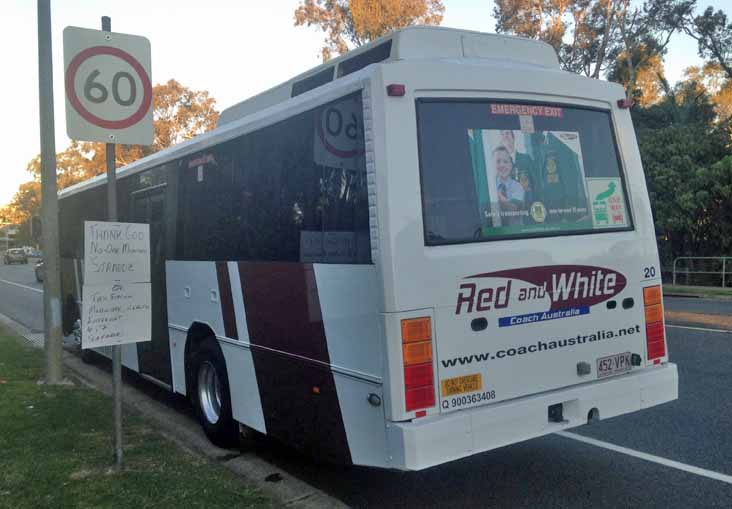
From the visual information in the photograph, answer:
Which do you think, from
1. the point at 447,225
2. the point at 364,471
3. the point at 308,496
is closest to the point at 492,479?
the point at 364,471

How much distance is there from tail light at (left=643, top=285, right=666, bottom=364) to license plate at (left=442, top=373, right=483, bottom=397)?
165cm

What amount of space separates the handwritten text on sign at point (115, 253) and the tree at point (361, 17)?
25.3 metres

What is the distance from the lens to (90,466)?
5.38 m

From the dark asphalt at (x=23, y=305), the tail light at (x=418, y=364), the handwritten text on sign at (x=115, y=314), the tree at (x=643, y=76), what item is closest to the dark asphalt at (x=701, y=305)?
the tail light at (x=418, y=364)

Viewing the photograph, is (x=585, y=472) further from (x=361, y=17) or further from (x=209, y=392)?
(x=361, y=17)

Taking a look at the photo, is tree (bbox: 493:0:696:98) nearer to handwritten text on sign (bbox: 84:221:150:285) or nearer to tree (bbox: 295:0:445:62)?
tree (bbox: 295:0:445:62)

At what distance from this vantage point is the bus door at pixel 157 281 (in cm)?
759

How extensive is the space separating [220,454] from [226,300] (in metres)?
1.37

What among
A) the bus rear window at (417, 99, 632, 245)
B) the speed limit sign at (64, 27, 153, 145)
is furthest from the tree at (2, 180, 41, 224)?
the bus rear window at (417, 99, 632, 245)

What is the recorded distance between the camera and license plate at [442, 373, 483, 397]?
4.21 meters

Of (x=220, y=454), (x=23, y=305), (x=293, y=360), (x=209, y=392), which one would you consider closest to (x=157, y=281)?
(x=209, y=392)

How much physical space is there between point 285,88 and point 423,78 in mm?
2046

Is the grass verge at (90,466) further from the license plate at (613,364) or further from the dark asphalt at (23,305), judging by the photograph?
the dark asphalt at (23,305)

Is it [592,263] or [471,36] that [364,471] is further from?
[471,36]
